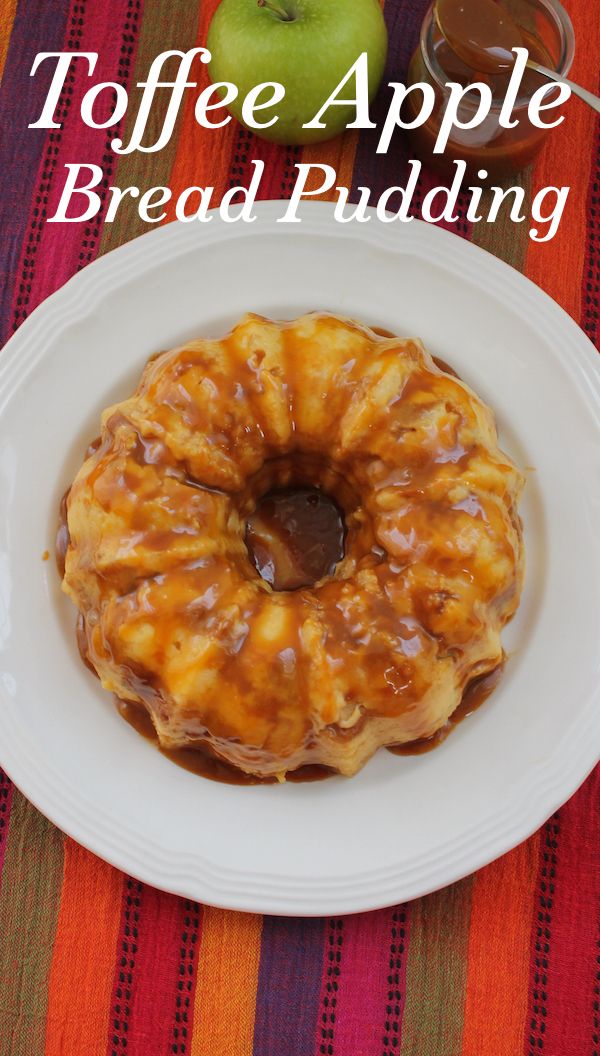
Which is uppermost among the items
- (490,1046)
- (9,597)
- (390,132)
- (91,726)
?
(390,132)

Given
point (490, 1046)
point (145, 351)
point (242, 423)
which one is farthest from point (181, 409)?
point (490, 1046)

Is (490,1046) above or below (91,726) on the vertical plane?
below

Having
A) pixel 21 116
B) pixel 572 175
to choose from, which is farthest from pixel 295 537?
pixel 21 116


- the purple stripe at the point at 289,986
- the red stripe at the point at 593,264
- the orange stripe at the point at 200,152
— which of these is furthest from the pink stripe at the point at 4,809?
the red stripe at the point at 593,264

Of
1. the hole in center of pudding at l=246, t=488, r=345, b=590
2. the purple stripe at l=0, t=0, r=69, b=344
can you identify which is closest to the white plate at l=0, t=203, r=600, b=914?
the purple stripe at l=0, t=0, r=69, b=344

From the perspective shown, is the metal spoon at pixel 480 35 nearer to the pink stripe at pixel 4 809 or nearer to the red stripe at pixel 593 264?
the red stripe at pixel 593 264

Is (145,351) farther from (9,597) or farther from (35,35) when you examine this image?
(35,35)

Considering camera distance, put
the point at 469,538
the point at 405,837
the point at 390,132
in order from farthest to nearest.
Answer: the point at 390,132 < the point at 405,837 < the point at 469,538
